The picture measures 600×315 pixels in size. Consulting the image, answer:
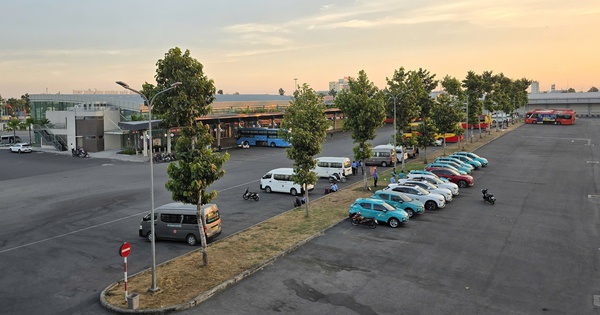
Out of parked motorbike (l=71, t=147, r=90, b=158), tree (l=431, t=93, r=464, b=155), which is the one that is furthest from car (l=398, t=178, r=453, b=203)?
parked motorbike (l=71, t=147, r=90, b=158)

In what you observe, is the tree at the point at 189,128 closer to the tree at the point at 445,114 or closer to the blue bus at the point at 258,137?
the tree at the point at 445,114

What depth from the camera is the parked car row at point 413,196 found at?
89.8 ft

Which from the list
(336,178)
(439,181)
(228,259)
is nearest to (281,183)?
(336,178)

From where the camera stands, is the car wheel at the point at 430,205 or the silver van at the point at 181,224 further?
the car wheel at the point at 430,205

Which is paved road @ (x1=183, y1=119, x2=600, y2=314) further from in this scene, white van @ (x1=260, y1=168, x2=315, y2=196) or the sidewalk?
the sidewalk

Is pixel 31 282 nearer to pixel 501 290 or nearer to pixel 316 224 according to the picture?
pixel 316 224

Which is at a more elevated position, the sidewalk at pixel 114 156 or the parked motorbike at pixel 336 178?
the sidewalk at pixel 114 156

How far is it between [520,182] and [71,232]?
36947 mm

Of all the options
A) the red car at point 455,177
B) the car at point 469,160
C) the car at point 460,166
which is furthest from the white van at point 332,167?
the car at point 469,160

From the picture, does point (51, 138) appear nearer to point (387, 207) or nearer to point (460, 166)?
point (460, 166)

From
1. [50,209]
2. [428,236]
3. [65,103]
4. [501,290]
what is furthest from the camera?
[65,103]

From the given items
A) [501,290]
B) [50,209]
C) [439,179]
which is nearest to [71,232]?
[50,209]

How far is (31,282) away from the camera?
62.4 feet

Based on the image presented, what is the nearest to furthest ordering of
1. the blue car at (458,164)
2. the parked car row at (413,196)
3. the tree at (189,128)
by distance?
the tree at (189,128), the parked car row at (413,196), the blue car at (458,164)
